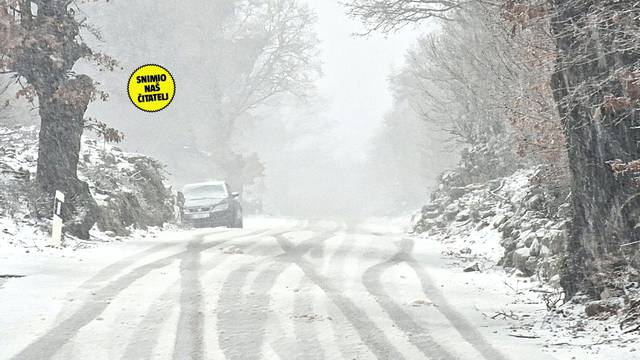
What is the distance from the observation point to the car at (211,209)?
82.8 feet

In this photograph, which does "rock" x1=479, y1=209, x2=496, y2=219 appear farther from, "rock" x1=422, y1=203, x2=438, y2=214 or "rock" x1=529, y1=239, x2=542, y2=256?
"rock" x1=422, y1=203, x2=438, y2=214

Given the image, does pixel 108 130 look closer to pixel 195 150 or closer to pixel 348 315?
pixel 348 315

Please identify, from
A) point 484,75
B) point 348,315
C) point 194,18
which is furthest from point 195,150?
point 348,315

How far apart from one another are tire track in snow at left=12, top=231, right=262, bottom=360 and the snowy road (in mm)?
13

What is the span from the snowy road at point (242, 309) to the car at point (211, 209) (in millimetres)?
10988

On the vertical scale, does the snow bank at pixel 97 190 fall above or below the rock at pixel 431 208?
above

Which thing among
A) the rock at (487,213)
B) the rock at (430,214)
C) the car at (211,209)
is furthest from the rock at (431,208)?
the car at (211,209)

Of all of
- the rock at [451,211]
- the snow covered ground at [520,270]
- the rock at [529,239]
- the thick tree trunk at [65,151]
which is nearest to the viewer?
the snow covered ground at [520,270]

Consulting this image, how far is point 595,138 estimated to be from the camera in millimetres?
8312

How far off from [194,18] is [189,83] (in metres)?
3.87

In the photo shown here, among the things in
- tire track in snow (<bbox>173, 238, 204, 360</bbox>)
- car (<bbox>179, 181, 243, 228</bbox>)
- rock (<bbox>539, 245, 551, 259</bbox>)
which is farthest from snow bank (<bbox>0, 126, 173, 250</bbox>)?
rock (<bbox>539, 245, 551, 259</bbox>)

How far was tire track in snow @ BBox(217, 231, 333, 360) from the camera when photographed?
7.11 m

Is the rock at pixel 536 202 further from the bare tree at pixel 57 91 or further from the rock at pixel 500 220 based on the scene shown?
the bare tree at pixel 57 91

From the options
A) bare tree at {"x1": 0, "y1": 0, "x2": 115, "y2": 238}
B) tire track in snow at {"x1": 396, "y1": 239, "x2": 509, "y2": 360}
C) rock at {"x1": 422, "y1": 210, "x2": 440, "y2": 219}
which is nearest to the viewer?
tire track in snow at {"x1": 396, "y1": 239, "x2": 509, "y2": 360}
